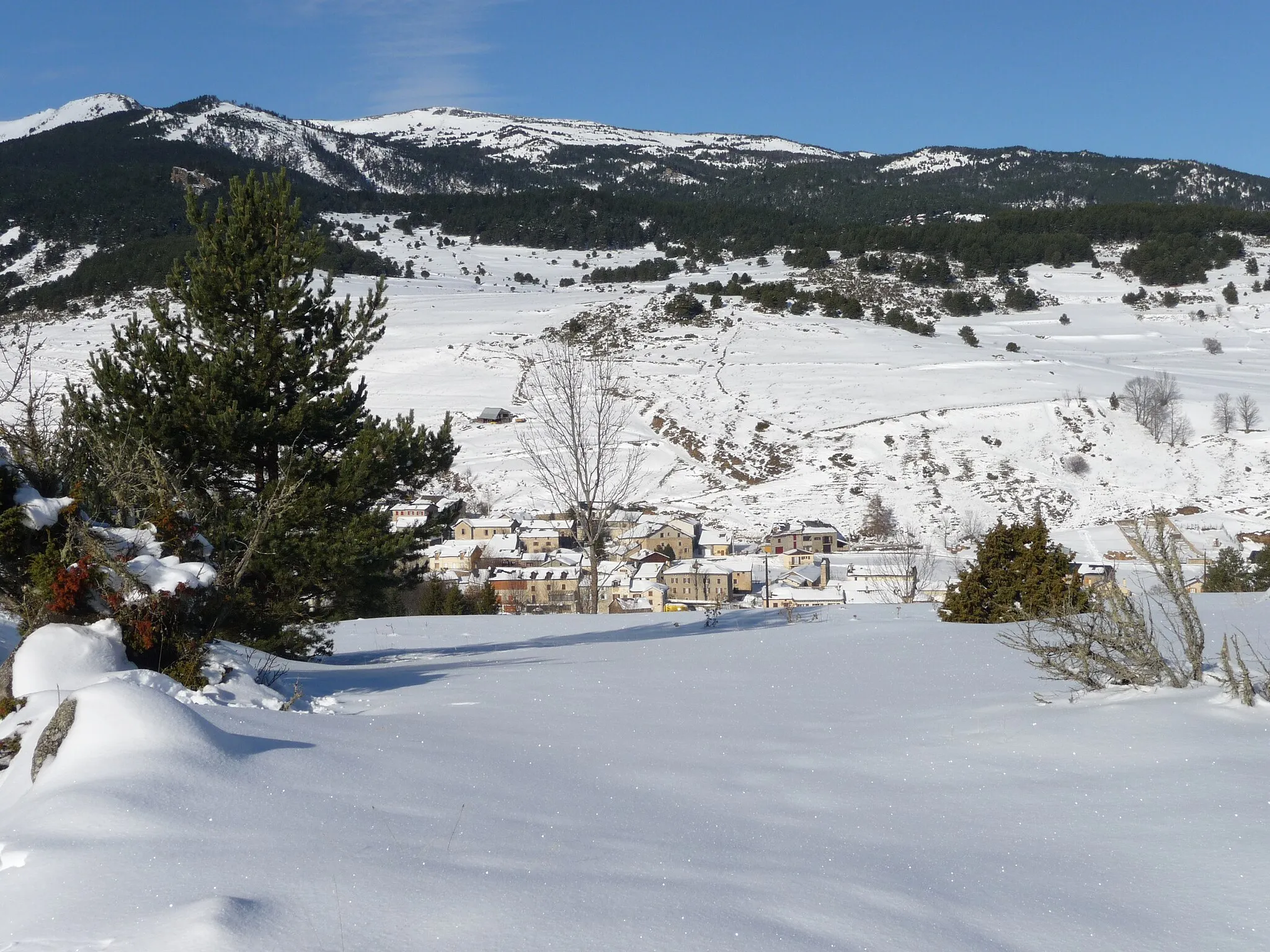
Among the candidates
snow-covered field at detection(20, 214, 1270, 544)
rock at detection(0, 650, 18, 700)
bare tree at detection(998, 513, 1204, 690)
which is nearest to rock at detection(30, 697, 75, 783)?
rock at detection(0, 650, 18, 700)

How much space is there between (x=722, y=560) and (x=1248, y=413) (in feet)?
114

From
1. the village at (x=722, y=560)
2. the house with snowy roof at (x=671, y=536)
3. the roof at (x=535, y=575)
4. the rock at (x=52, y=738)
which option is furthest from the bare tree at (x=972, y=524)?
the rock at (x=52, y=738)

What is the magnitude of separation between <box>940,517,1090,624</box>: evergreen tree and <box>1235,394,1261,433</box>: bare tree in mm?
49430

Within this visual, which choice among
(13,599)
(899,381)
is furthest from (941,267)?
(13,599)

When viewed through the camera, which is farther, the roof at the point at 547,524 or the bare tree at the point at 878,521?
the roof at the point at 547,524

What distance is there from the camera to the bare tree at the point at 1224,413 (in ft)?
183

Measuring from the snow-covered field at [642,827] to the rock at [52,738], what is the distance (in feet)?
0.43

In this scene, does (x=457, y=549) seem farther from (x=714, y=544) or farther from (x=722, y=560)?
(x=722, y=560)

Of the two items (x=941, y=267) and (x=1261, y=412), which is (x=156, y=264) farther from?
(x=1261, y=412)

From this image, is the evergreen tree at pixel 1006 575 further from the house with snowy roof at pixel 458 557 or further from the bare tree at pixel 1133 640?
the house with snowy roof at pixel 458 557

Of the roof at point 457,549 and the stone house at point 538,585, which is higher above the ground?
the roof at point 457,549

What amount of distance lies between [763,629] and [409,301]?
307 ft

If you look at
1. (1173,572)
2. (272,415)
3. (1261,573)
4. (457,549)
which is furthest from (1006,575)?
(457,549)

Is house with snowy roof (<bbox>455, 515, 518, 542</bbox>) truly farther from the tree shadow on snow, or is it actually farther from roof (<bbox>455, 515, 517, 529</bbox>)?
the tree shadow on snow
